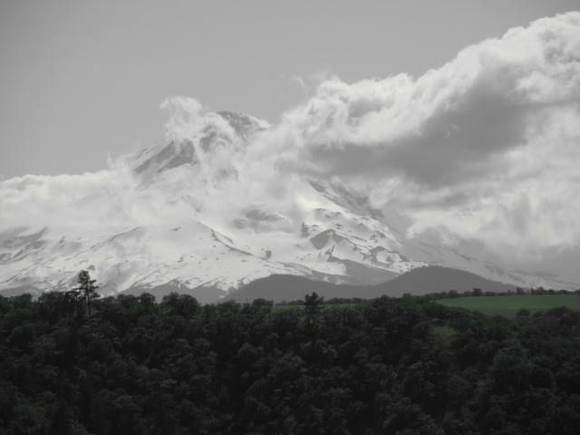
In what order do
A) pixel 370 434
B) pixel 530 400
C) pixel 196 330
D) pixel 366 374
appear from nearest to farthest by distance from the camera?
pixel 530 400 < pixel 370 434 < pixel 366 374 < pixel 196 330

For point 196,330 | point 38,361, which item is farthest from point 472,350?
point 38,361

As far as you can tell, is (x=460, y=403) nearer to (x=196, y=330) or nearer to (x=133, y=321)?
(x=196, y=330)

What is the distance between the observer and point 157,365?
180m

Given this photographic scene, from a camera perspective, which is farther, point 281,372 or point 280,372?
point 281,372

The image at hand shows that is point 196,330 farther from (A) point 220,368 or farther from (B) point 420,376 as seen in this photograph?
(B) point 420,376

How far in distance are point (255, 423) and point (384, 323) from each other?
4028 centimetres

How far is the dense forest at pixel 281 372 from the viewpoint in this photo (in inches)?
6186

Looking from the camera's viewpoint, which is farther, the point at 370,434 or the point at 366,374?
the point at 366,374

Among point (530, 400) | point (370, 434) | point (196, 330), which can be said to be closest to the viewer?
point (530, 400)

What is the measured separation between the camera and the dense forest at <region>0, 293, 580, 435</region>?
6186 inches

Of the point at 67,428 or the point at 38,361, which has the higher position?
the point at 38,361

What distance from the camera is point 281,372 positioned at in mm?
174000

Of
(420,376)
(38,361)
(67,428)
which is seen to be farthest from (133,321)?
(420,376)

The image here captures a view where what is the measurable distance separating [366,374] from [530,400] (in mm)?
35036
